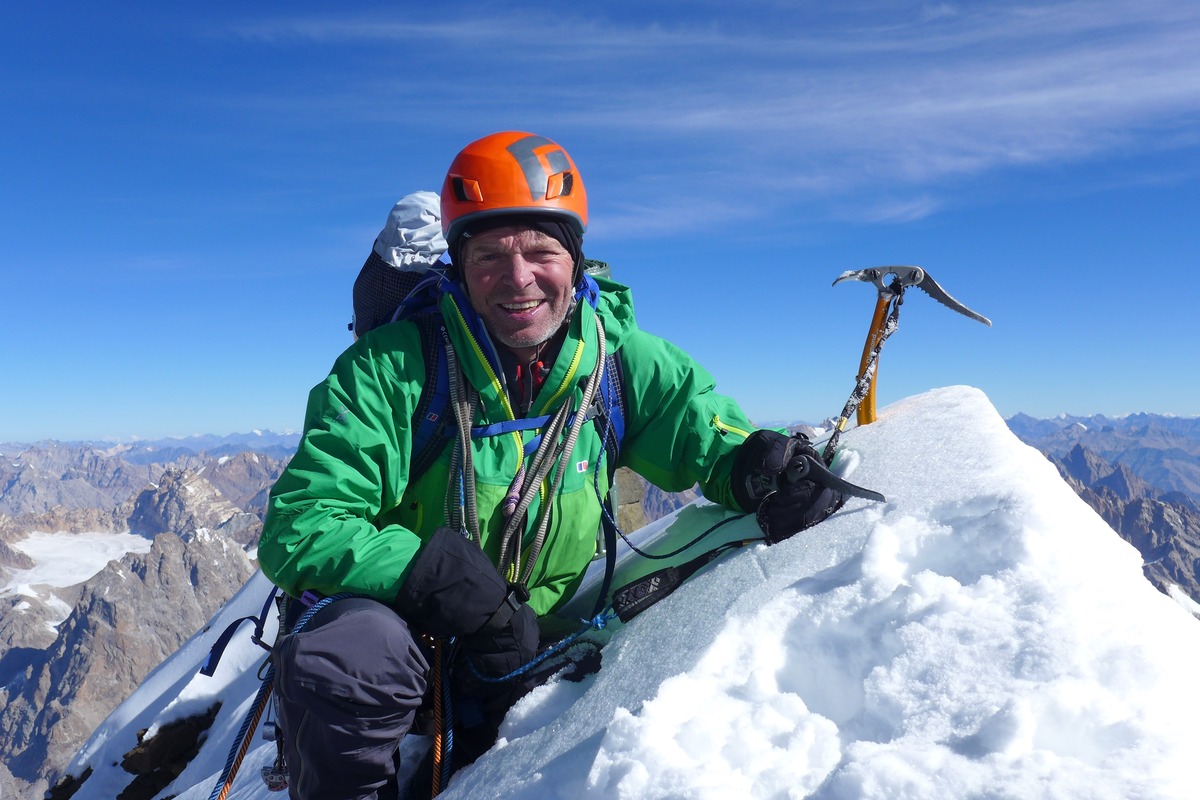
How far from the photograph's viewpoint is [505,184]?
14.1 ft

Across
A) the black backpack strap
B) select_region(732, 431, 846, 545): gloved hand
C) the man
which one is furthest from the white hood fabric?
select_region(732, 431, 846, 545): gloved hand

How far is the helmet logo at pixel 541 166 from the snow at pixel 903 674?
Answer: 90.6 inches

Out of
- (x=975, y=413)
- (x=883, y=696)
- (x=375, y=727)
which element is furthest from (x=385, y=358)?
(x=975, y=413)

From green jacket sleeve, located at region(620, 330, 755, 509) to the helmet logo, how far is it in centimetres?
105

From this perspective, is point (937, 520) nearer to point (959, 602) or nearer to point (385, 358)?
point (959, 602)

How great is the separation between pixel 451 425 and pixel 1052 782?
3128 mm

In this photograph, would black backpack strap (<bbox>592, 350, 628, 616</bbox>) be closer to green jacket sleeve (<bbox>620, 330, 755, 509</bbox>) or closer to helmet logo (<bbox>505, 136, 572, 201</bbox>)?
green jacket sleeve (<bbox>620, 330, 755, 509</bbox>)

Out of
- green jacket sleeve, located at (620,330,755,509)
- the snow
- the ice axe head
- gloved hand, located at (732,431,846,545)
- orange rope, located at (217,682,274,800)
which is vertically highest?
the ice axe head

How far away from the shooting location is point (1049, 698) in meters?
2.36

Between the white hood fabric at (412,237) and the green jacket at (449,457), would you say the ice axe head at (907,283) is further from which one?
the white hood fabric at (412,237)

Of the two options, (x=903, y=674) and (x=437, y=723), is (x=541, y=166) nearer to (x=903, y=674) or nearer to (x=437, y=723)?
(x=437, y=723)

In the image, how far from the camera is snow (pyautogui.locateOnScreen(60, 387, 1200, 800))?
2.24 meters

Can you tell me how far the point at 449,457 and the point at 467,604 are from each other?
36.9 inches

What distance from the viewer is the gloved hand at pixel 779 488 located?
4.27m
